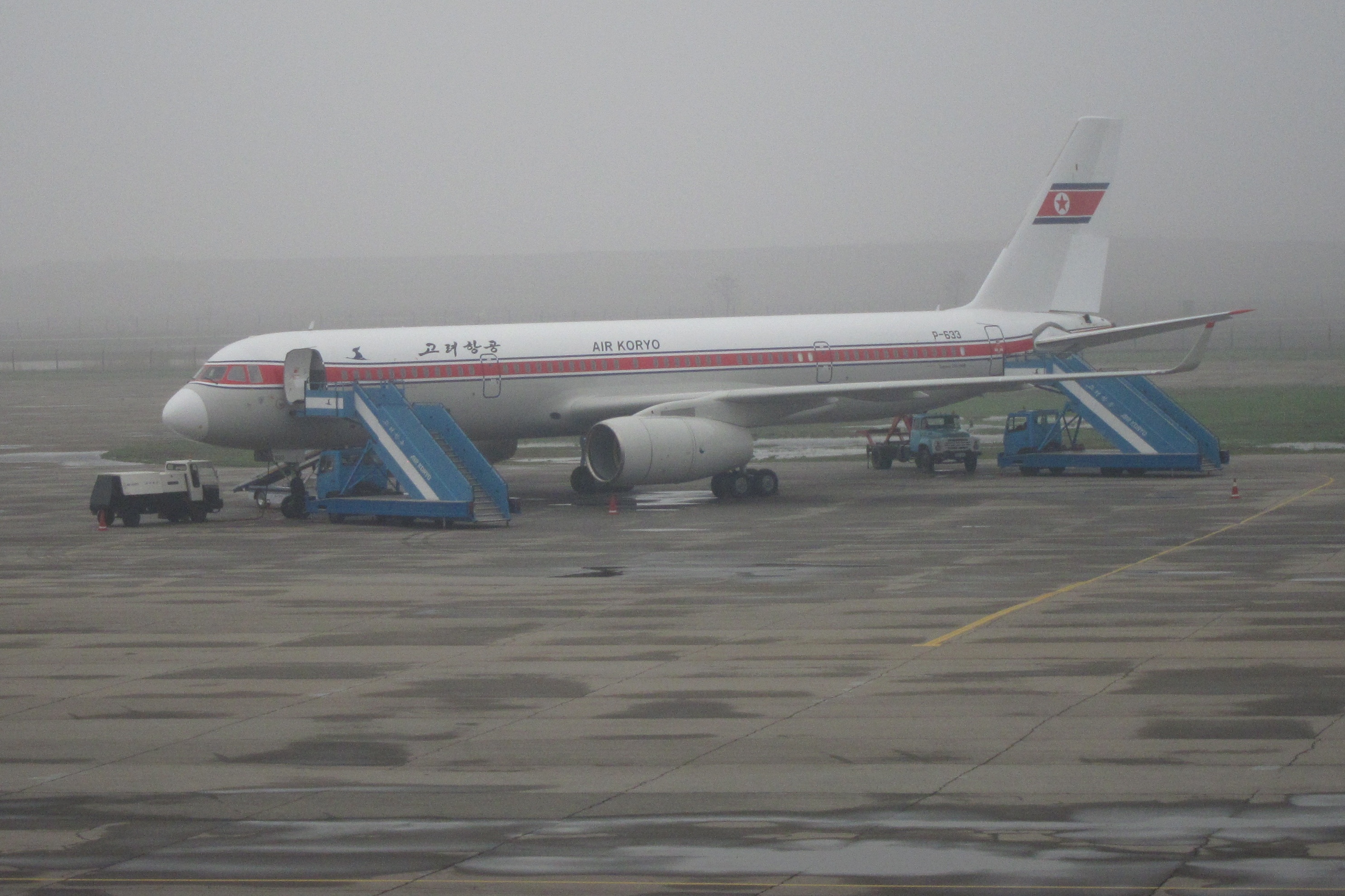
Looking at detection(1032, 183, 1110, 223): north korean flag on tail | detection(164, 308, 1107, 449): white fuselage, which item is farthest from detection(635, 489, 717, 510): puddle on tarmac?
detection(1032, 183, 1110, 223): north korean flag on tail

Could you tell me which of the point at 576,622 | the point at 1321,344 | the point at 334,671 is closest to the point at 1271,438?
the point at 576,622

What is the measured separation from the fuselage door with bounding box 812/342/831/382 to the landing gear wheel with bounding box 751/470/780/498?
12.4ft

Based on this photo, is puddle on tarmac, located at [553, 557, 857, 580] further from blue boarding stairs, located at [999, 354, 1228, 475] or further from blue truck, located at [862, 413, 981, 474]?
blue truck, located at [862, 413, 981, 474]

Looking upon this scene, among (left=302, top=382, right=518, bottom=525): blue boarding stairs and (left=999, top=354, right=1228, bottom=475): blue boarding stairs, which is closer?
(left=302, top=382, right=518, bottom=525): blue boarding stairs

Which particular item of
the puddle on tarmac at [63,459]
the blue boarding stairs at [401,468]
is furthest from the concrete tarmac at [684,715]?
the puddle on tarmac at [63,459]

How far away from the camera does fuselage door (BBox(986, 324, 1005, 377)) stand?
44219 mm

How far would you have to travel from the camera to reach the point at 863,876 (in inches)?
429

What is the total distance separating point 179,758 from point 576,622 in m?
7.61

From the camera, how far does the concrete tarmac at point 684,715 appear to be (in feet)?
37.5

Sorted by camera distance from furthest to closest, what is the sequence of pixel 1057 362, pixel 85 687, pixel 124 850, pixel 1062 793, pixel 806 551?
pixel 1057 362 < pixel 806 551 < pixel 85 687 < pixel 1062 793 < pixel 124 850

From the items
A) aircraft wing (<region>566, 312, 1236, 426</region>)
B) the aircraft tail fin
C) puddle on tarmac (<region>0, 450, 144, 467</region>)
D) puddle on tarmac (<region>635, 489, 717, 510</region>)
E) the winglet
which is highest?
the aircraft tail fin

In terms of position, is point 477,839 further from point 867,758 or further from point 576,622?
point 576,622

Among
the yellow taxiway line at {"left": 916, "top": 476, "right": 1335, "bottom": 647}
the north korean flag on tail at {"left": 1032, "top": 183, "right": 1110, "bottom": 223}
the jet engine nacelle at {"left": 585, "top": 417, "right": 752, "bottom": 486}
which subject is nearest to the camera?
the yellow taxiway line at {"left": 916, "top": 476, "right": 1335, "bottom": 647}

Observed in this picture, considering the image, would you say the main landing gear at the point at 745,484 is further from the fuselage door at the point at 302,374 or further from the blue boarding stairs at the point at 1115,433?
the fuselage door at the point at 302,374
